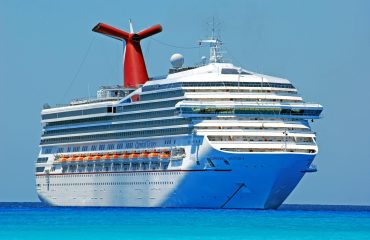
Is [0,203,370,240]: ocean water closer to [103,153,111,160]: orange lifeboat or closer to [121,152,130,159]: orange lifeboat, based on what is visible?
[121,152,130,159]: orange lifeboat

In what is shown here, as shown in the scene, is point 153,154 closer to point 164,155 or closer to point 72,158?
point 164,155

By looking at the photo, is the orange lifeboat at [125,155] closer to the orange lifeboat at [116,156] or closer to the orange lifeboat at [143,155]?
the orange lifeboat at [116,156]

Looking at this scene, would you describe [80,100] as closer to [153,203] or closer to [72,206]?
[72,206]

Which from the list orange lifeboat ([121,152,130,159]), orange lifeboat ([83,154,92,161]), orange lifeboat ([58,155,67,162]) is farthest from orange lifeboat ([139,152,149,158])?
orange lifeboat ([58,155,67,162])

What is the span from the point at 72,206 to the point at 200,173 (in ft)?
78.6

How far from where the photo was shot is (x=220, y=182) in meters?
107

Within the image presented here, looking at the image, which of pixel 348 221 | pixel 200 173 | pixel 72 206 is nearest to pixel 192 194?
pixel 200 173

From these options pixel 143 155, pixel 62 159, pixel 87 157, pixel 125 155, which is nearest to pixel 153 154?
pixel 143 155

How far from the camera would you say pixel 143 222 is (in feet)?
317

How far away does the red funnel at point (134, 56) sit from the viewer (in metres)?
132

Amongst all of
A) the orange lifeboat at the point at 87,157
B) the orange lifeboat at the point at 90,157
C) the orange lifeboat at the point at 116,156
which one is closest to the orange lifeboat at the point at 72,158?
the orange lifeboat at the point at 87,157

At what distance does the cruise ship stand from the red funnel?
23.4ft

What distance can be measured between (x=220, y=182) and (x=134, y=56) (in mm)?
29360

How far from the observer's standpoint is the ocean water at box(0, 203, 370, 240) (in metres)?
84.3
